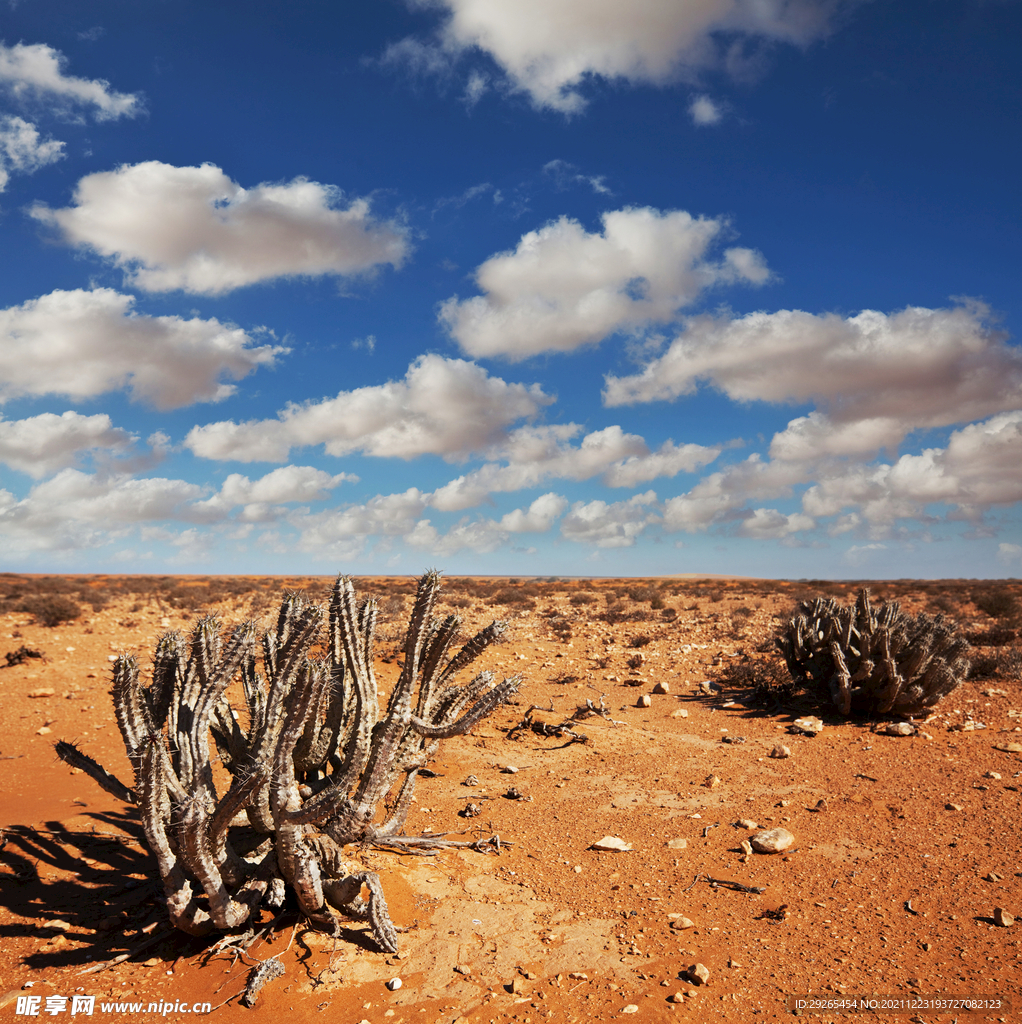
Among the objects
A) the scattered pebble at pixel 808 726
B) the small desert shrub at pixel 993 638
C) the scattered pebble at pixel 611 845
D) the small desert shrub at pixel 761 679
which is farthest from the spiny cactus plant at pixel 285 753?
the small desert shrub at pixel 993 638

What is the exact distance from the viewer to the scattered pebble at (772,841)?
5410 mm

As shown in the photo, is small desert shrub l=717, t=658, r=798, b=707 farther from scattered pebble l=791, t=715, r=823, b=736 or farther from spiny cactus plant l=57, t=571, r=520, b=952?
spiny cactus plant l=57, t=571, r=520, b=952

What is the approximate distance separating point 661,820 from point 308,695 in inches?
162

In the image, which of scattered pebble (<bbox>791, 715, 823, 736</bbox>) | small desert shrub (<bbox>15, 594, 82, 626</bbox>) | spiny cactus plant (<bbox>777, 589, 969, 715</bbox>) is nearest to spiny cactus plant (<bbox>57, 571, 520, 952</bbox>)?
scattered pebble (<bbox>791, 715, 823, 736</bbox>)

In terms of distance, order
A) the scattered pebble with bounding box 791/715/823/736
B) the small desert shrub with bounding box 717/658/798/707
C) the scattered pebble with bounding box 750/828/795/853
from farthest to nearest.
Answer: the small desert shrub with bounding box 717/658/798/707
the scattered pebble with bounding box 791/715/823/736
the scattered pebble with bounding box 750/828/795/853

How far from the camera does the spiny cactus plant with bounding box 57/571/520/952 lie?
369cm

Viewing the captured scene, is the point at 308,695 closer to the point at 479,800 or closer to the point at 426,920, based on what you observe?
the point at 426,920

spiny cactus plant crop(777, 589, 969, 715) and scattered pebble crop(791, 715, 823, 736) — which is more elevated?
spiny cactus plant crop(777, 589, 969, 715)

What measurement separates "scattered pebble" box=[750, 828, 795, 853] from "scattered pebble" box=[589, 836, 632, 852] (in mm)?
1071

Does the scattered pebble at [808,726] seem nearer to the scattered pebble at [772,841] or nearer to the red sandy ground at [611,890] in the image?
the red sandy ground at [611,890]

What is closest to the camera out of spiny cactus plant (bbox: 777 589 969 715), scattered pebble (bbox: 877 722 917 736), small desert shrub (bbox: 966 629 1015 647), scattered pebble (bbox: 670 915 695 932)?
scattered pebble (bbox: 670 915 695 932)

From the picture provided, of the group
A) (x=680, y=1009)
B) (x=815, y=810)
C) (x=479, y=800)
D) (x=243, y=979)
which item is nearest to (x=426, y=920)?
(x=243, y=979)

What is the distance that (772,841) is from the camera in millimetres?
5461

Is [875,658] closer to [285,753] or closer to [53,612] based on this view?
[285,753]
